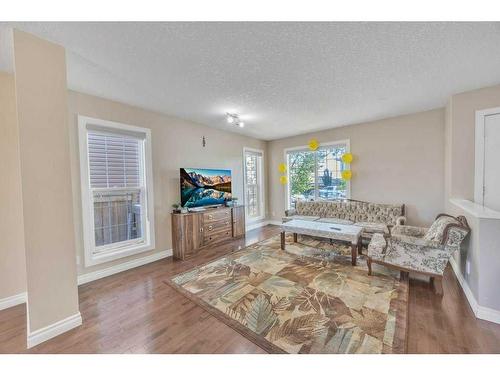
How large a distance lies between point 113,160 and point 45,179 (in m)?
1.44

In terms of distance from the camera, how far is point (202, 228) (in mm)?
3805

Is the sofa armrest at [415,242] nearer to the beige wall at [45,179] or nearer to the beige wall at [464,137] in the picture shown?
the beige wall at [464,137]

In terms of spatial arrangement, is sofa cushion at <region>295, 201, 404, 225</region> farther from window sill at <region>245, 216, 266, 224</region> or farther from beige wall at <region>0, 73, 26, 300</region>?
beige wall at <region>0, 73, 26, 300</region>

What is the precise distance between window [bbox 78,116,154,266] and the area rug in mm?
1145

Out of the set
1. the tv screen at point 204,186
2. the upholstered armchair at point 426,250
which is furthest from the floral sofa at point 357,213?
the tv screen at point 204,186

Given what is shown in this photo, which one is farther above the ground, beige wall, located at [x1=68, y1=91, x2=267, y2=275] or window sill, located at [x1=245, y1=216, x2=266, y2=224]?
beige wall, located at [x1=68, y1=91, x2=267, y2=275]

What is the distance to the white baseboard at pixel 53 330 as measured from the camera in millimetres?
1610

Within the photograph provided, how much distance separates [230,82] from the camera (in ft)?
7.99

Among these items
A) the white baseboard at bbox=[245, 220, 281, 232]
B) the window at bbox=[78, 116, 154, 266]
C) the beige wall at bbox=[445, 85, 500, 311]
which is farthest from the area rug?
the white baseboard at bbox=[245, 220, 281, 232]

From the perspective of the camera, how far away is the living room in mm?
1616

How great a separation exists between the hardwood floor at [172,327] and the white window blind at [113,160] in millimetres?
1461

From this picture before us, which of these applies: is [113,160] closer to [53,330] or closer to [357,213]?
[53,330]
